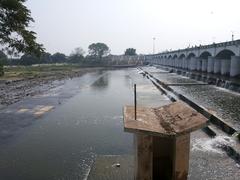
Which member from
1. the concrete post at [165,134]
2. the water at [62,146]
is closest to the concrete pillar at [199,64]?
the water at [62,146]

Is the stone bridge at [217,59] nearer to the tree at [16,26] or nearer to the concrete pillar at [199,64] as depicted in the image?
the concrete pillar at [199,64]

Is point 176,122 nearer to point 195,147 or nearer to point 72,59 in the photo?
point 195,147

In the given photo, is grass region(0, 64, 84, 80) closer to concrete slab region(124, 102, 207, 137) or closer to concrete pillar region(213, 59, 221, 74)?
concrete pillar region(213, 59, 221, 74)

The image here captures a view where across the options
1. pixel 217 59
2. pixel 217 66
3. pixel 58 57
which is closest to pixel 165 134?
pixel 217 66

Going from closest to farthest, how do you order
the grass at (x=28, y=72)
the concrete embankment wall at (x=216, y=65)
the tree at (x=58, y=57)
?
the concrete embankment wall at (x=216, y=65) → the grass at (x=28, y=72) → the tree at (x=58, y=57)

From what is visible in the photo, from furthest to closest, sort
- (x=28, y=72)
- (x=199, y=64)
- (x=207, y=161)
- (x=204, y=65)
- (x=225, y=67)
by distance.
→ (x=28, y=72)
(x=199, y=64)
(x=204, y=65)
(x=225, y=67)
(x=207, y=161)

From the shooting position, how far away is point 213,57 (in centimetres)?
5688

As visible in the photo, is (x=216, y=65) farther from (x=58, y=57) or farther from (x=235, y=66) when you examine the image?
(x=58, y=57)

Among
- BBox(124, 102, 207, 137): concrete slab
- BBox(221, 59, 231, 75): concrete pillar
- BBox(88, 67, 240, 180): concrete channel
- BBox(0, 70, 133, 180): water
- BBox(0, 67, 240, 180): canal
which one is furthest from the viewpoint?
BBox(221, 59, 231, 75): concrete pillar

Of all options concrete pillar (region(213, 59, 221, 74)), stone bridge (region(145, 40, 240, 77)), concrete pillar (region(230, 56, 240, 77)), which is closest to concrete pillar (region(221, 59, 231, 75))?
stone bridge (region(145, 40, 240, 77))

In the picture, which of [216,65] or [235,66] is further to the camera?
[216,65]

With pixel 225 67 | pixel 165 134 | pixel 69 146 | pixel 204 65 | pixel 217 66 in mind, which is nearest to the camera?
A: pixel 165 134

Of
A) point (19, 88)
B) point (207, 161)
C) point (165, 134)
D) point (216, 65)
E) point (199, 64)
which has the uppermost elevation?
point (165, 134)

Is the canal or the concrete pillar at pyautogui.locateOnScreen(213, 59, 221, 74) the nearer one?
the canal
